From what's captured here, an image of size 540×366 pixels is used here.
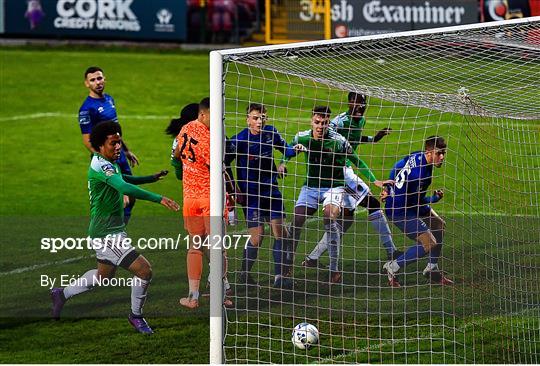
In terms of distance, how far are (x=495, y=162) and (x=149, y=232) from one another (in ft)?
16.4

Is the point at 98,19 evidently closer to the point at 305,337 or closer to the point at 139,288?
the point at 139,288

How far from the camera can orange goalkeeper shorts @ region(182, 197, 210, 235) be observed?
34.6 ft

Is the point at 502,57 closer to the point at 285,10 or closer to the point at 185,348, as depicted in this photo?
the point at 185,348

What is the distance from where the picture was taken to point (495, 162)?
1047 cm

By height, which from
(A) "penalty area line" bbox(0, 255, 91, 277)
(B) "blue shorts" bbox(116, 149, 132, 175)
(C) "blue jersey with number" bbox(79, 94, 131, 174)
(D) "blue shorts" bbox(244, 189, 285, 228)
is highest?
(C) "blue jersey with number" bbox(79, 94, 131, 174)

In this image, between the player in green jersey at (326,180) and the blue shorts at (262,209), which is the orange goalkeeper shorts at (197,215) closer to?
the blue shorts at (262,209)

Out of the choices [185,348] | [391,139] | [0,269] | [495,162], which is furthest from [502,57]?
[391,139]

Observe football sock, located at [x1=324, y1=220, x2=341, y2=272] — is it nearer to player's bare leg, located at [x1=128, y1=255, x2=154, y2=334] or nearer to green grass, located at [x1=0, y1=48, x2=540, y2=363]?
green grass, located at [x1=0, y1=48, x2=540, y2=363]

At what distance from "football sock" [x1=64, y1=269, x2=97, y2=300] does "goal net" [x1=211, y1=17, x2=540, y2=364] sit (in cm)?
126

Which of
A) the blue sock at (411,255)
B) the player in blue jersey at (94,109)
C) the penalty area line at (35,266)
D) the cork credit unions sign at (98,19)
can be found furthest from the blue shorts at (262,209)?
the cork credit unions sign at (98,19)

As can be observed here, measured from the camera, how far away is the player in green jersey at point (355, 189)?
10.6 m

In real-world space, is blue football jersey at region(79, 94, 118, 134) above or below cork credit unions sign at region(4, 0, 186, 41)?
above

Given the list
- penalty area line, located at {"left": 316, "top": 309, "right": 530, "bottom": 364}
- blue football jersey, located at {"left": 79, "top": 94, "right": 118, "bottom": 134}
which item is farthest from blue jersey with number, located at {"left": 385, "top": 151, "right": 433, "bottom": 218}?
blue football jersey, located at {"left": 79, "top": 94, "right": 118, "bottom": 134}

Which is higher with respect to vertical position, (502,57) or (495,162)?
(502,57)
